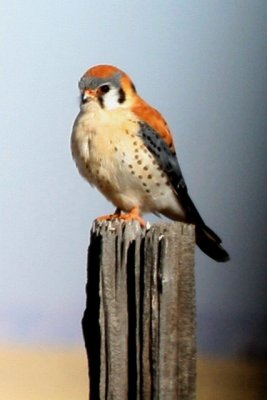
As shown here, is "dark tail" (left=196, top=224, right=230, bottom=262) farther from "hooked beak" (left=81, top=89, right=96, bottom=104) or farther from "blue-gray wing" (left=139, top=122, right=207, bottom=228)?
"hooked beak" (left=81, top=89, right=96, bottom=104)

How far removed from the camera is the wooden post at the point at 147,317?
1798 millimetres

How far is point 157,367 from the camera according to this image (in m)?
1.79

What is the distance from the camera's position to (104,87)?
13.9 feet

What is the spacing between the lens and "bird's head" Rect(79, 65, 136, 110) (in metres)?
4.20

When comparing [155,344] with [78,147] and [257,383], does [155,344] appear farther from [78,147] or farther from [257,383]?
[78,147]

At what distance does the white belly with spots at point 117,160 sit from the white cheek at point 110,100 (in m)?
0.04

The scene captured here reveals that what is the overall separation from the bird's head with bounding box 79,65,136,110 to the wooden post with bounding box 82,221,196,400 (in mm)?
2361

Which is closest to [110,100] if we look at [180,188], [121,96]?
[121,96]

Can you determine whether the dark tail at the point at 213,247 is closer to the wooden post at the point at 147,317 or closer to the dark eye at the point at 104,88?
the dark eye at the point at 104,88

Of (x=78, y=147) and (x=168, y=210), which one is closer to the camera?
(x=78, y=147)

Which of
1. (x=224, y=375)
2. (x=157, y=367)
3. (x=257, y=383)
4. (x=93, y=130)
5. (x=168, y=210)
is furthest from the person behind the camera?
(x=224, y=375)

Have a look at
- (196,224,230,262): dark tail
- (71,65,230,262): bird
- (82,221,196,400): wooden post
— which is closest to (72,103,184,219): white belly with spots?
(71,65,230,262): bird

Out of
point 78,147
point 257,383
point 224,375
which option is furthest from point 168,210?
point 224,375

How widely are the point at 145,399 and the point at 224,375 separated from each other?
4164 mm
